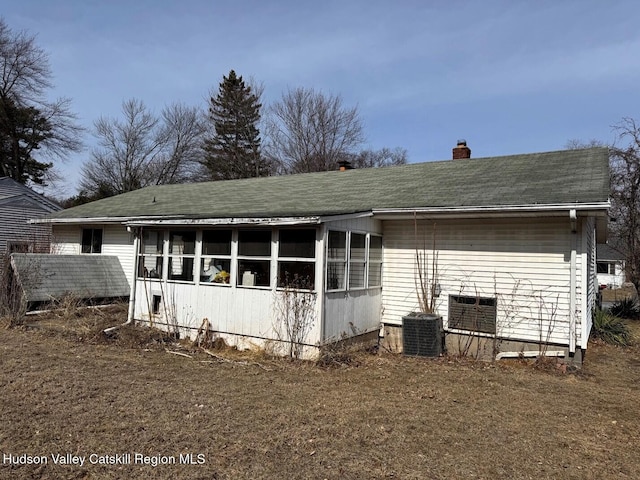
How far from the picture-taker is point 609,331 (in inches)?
434

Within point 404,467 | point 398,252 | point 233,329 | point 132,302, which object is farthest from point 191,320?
point 404,467

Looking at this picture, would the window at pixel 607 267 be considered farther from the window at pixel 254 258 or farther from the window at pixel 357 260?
the window at pixel 254 258

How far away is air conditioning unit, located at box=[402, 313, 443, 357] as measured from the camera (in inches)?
341

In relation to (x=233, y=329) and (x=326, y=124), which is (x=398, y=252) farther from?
(x=326, y=124)

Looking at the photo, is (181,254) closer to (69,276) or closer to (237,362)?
(237,362)

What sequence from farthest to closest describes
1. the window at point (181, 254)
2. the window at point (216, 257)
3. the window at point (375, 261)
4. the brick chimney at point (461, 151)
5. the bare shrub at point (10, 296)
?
the brick chimney at point (461, 151), the bare shrub at point (10, 296), the window at point (181, 254), the window at point (375, 261), the window at point (216, 257)

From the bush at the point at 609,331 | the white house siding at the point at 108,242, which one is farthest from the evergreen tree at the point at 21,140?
the bush at the point at 609,331

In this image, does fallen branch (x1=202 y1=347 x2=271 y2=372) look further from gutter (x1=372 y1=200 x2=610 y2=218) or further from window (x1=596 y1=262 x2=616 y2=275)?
window (x1=596 y1=262 x2=616 y2=275)

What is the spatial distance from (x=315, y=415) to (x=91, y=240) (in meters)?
13.6

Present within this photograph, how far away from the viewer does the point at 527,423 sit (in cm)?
530

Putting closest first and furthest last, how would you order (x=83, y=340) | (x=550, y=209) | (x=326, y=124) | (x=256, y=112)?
(x=550, y=209)
(x=83, y=340)
(x=326, y=124)
(x=256, y=112)

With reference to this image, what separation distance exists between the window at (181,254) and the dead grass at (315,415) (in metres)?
1.82

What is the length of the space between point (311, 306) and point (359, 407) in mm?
2427

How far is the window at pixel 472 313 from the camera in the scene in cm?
883
